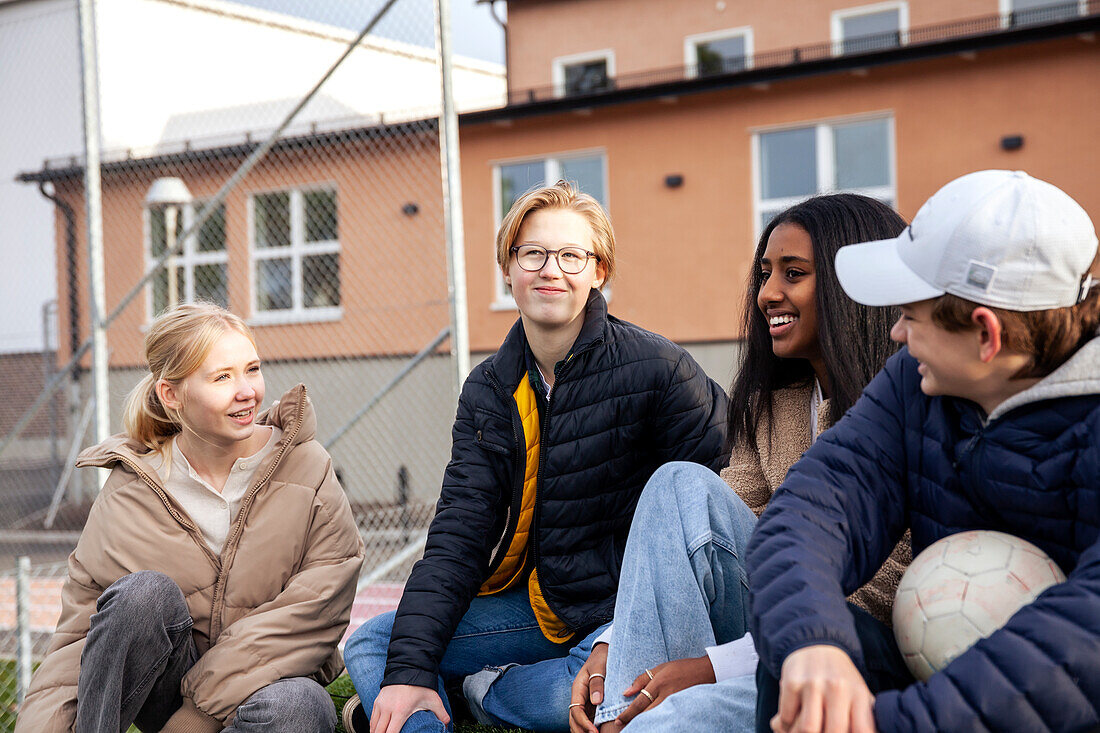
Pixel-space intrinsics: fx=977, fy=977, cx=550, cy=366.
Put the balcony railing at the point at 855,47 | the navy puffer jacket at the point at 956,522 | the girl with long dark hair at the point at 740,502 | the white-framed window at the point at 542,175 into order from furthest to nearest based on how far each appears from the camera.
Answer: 1. the white-framed window at the point at 542,175
2. the balcony railing at the point at 855,47
3. the girl with long dark hair at the point at 740,502
4. the navy puffer jacket at the point at 956,522

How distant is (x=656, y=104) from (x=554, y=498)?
9.90 metres

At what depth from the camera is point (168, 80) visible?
574 inches

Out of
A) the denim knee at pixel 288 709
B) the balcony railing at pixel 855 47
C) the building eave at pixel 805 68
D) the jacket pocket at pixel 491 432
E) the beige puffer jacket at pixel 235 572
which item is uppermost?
the balcony railing at pixel 855 47

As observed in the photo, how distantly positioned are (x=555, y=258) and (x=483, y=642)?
43.9 inches

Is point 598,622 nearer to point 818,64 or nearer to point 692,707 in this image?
point 692,707

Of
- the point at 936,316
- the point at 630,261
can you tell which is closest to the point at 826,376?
the point at 936,316

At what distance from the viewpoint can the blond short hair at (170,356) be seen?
2727 millimetres

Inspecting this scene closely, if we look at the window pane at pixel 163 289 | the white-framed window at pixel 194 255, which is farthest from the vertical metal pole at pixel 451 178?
the white-framed window at pixel 194 255

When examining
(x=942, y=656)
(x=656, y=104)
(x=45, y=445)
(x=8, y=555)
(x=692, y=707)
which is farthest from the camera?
(x=656, y=104)

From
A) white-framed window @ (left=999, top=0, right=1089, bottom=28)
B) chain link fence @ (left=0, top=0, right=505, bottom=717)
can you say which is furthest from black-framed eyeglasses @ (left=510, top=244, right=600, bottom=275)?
white-framed window @ (left=999, top=0, right=1089, bottom=28)

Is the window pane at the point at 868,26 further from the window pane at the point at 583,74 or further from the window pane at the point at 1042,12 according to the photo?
the window pane at the point at 583,74

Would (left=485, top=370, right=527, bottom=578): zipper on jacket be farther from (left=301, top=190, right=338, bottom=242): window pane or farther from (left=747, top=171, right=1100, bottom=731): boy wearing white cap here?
(left=301, top=190, right=338, bottom=242): window pane

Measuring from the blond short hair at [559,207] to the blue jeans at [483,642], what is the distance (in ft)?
3.26

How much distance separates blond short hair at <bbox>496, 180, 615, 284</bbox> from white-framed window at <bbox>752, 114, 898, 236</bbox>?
27.6 ft
